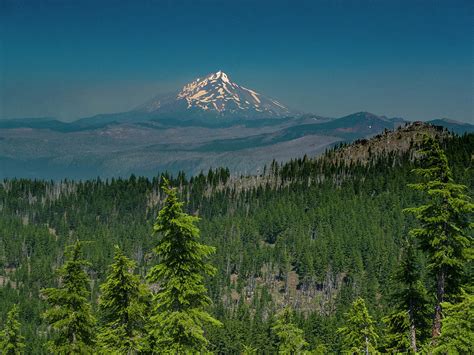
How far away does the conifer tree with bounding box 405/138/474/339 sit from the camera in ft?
→ 94.1

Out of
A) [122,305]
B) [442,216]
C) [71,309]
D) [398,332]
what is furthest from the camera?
[398,332]

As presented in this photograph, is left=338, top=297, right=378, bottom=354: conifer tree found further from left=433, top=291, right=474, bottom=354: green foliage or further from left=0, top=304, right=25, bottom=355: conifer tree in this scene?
left=0, top=304, right=25, bottom=355: conifer tree

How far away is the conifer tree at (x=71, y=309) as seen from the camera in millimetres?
32781

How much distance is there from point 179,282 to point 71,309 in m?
9.42

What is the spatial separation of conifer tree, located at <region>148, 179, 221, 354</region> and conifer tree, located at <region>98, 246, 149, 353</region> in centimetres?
407

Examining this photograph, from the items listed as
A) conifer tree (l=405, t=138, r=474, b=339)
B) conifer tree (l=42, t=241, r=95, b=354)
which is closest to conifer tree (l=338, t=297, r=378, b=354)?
conifer tree (l=405, t=138, r=474, b=339)

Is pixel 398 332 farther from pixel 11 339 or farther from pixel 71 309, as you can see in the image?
pixel 11 339

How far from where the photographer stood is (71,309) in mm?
32969

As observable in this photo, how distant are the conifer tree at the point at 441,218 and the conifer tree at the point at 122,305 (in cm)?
1890

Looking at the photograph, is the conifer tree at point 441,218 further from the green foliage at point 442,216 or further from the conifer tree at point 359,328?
the conifer tree at point 359,328

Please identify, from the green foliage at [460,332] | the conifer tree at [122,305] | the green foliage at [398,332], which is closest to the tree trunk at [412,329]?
the green foliage at [398,332]

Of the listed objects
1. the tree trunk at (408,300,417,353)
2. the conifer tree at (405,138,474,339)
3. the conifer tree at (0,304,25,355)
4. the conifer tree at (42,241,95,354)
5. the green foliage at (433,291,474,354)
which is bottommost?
the conifer tree at (0,304,25,355)

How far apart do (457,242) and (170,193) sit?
57.8 feet

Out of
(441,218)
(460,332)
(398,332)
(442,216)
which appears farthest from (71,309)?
(398,332)
